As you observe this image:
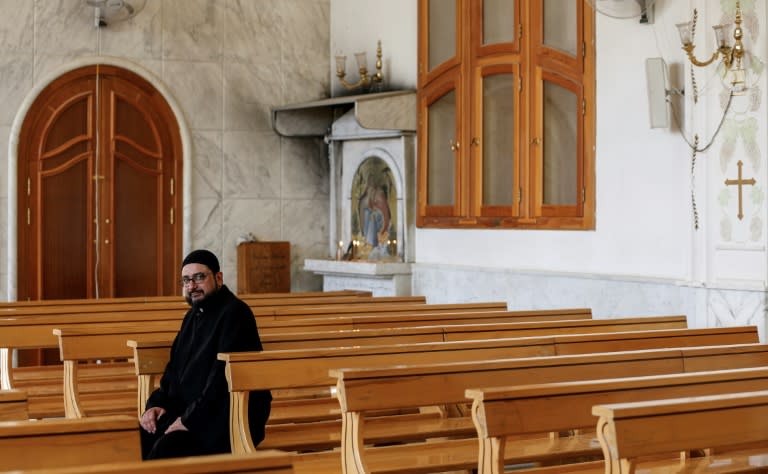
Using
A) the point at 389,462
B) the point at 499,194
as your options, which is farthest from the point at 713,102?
the point at 389,462

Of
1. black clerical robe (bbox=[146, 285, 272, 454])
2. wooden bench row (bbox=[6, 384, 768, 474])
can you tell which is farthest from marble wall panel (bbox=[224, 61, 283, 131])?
wooden bench row (bbox=[6, 384, 768, 474])

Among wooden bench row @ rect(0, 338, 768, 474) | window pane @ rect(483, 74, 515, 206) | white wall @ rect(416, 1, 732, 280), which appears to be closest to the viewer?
wooden bench row @ rect(0, 338, 768, 474)

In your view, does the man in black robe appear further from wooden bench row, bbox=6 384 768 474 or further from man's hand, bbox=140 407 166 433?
wooden bench row, bbox=6 384 768 474

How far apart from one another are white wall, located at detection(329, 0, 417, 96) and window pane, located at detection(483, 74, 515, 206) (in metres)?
1.23

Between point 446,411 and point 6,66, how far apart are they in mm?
6815

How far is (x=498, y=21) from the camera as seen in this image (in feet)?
32.1

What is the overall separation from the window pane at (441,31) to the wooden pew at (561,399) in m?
6.23

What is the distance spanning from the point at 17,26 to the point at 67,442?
8.48 m

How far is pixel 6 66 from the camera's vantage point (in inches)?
430

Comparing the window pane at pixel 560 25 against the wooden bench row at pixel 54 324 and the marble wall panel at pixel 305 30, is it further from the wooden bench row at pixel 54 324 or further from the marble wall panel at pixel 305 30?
the marble wall panel at pixel 305 30

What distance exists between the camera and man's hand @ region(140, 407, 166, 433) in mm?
5133

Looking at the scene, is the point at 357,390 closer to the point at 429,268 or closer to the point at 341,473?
the point at 341,473

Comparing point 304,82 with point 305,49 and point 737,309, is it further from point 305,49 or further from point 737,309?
point 737,309

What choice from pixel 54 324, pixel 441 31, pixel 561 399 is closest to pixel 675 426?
pixel 561 399
